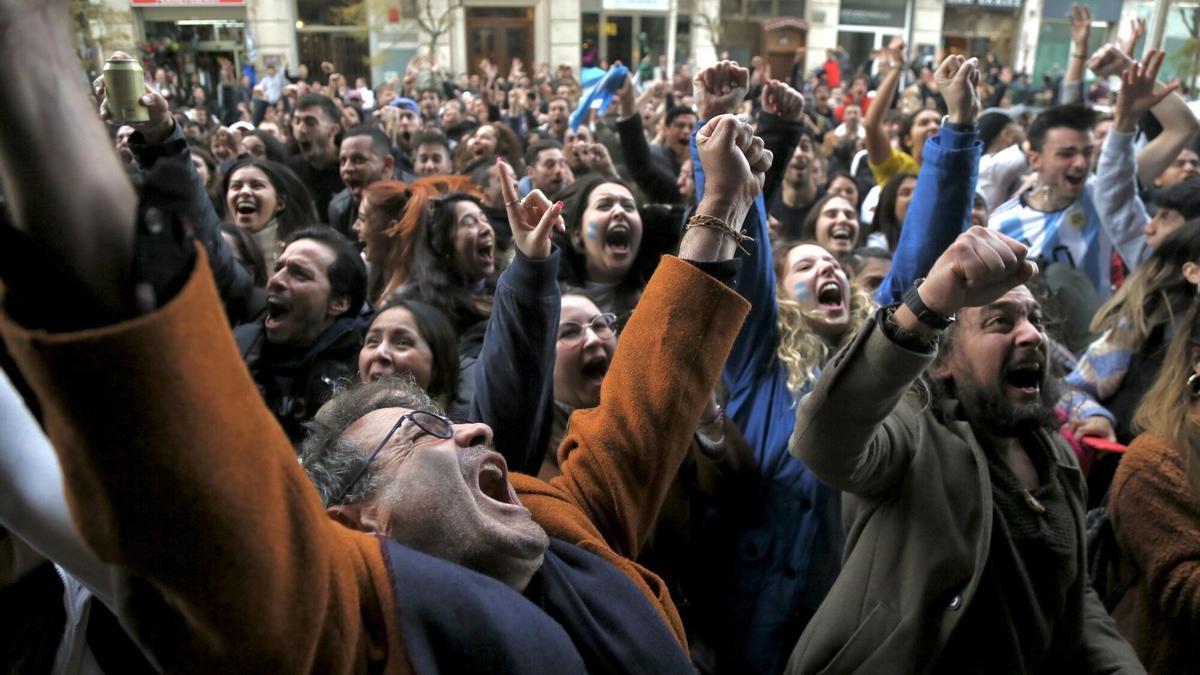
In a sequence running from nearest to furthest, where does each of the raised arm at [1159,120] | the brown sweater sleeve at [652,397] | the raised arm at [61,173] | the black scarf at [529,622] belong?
the raised arm at [61,173] < the black scarf at [529,622] < the brown sweater sleeve at [652,397] < the raised arm at [1159,120]

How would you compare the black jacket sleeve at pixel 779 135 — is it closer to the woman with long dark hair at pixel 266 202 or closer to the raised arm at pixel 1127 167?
the raised arm at pixel 1127 167

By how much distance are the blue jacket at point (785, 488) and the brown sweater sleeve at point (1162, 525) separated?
678 mm

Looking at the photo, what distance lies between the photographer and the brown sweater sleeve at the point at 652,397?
149 centimetres

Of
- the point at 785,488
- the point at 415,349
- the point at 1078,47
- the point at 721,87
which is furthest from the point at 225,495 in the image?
the point at 1078,47

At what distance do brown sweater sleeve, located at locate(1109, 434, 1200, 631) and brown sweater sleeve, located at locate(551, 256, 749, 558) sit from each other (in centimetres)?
120

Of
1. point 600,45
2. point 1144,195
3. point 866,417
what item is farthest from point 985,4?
point 866,417

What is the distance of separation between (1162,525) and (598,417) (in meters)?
1.39

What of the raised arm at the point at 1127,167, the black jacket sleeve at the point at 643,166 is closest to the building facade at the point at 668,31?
the black jacket sleeve at the point at 643,166

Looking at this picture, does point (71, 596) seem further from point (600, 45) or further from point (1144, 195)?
point (600, 45)

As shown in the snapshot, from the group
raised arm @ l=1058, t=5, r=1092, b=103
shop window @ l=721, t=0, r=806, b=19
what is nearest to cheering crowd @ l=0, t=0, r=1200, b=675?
raised arm @ l=1058, t=5, r=1092, b=103

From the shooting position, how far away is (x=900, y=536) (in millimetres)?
1761

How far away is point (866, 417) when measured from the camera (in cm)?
151

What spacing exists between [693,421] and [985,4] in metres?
28.1

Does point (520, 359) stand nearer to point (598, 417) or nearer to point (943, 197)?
point (598, 417)
